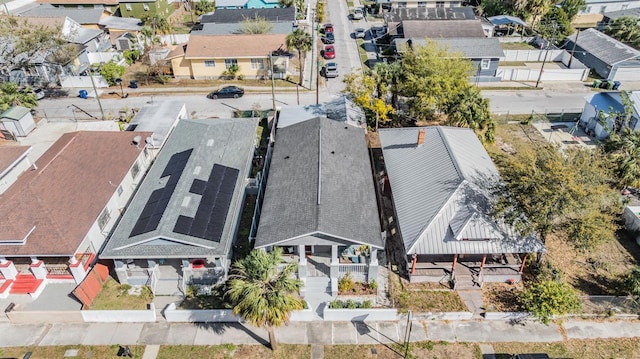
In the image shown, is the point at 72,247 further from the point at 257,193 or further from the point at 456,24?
the point at 456,24

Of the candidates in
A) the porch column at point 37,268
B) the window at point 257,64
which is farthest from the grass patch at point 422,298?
the window at point 257,64

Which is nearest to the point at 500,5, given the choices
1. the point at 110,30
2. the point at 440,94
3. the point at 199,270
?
the point at 440,94

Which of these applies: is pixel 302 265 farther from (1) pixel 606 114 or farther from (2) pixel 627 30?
(2) pixel 627 30

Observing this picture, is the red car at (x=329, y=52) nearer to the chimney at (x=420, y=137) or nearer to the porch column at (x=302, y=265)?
the chimney at (x=420, y=137)

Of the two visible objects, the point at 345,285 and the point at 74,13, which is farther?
the point at 74,13

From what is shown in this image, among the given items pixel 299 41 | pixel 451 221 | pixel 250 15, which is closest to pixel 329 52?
pixel 299 41


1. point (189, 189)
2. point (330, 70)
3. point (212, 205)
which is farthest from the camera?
point (330, 70)
